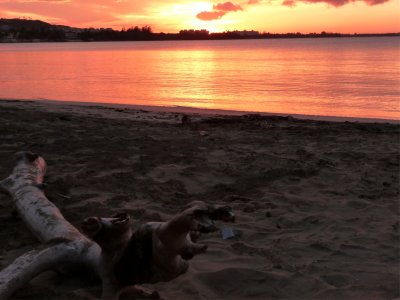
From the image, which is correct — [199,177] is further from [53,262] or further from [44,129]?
[44,129]

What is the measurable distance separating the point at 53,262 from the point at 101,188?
2.23 metres

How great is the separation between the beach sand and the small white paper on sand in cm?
5

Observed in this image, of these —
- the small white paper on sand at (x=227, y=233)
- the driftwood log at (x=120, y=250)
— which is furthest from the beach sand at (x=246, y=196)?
the driftwood log at (x=120, y=250)

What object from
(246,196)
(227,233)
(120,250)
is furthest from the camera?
(246,196)

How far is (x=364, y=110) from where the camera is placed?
53.5 ft

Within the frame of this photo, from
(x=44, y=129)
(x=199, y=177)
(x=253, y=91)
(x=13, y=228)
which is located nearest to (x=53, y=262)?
(x=13, y=228)

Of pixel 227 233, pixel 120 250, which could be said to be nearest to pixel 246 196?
pixel 227 233

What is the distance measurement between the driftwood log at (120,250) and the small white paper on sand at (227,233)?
1.29 m

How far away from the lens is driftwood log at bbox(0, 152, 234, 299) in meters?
2.42

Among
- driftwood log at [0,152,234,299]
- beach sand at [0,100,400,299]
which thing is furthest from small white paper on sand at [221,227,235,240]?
driftwood log at [0,152,234,299]

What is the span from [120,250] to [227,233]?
1646mm

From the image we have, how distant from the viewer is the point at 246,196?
5.30 meters

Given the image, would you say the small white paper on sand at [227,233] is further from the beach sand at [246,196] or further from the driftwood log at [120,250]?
the driftwood log at [120,250]

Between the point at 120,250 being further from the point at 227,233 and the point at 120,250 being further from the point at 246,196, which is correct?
the point at 246,196
